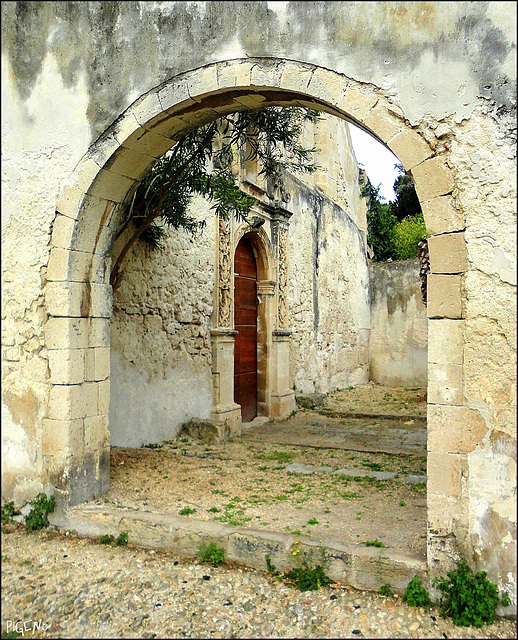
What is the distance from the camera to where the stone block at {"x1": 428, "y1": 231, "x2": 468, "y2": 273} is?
2908 mm

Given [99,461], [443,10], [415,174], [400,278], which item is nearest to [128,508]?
[99,461]

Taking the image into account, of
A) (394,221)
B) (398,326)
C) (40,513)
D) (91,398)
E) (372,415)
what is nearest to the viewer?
(40,513)

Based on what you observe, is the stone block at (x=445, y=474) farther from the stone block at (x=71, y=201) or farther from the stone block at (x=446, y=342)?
the stone block at (x=71, y=201)

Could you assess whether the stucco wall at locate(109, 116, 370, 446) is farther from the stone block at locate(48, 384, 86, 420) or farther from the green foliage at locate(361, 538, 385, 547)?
the green foliage at locate(361, 538, 385, 547)

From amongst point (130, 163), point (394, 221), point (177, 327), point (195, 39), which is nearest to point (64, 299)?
point (130, 163)

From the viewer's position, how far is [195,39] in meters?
3.63

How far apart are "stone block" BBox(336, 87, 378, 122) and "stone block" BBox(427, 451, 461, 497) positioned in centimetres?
195

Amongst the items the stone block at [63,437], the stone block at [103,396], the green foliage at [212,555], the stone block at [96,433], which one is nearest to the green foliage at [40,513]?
the stone block at [63,437]

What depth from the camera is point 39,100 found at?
4.18 metres

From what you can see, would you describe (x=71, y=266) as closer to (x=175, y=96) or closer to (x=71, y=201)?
(x=71, y=201)

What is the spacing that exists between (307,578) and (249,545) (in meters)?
0.41

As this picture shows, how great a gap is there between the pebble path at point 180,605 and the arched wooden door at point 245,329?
446cm

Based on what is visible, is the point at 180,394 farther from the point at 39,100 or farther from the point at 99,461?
the point at 39,100

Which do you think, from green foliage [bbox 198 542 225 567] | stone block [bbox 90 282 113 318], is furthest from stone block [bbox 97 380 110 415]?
green foliage [bbox 198 542 225 567]
